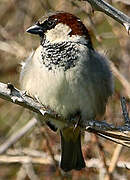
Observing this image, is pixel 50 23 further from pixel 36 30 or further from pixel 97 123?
pixel 97 123

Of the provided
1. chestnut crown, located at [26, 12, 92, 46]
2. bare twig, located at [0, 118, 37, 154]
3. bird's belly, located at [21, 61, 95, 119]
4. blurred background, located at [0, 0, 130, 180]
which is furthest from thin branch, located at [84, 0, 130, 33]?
bare twig, located at [0, 118, 37, 154]

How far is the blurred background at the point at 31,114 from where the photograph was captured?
2.95m

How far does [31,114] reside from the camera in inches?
122

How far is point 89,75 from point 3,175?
55.0 inches

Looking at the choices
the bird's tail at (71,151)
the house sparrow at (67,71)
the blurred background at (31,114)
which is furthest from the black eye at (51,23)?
the bird's tail at (71,151)

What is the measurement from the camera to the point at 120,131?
1.88 meters

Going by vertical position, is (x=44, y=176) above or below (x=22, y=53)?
below

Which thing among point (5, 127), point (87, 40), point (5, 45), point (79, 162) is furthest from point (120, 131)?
point (5, 127)

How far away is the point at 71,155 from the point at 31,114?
399 millimetres

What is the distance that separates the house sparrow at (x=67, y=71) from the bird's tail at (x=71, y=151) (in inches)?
12.7

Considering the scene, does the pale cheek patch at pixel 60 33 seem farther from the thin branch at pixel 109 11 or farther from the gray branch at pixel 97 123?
the thin branch at pixel 109 11

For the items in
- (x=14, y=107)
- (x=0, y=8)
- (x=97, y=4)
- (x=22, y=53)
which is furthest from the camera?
(x=0, y=8)

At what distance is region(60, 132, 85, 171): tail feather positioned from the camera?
9.48 feet

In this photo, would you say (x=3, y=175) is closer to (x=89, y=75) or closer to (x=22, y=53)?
(x=22, y=53)
